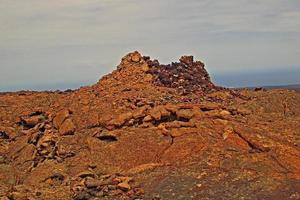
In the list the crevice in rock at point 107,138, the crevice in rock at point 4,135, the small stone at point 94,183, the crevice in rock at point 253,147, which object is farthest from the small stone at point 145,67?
the small stone at point 94,183

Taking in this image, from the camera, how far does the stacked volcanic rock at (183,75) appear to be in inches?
781

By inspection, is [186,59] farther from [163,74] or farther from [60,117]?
[60,117]

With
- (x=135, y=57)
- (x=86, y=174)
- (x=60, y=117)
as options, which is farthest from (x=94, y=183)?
(x=135, y=57)

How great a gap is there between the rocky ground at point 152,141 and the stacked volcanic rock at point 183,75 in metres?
0.05

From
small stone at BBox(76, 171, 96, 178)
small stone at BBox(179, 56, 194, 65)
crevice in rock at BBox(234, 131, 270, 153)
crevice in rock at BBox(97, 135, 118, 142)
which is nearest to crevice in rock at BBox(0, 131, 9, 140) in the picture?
crevice in rock at BBox(97, 135, 118, 142)

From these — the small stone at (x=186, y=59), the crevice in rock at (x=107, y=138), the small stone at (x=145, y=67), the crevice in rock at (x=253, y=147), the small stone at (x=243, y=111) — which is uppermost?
the small stone at (x=186, y=59)

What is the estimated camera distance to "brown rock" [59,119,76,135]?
1780 cm

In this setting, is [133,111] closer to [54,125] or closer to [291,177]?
[54,125]

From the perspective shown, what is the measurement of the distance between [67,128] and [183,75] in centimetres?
535

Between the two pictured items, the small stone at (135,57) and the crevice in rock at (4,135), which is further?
the small stone at (135,57)

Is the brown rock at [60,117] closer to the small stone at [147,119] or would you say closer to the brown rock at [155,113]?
the small stone at [147,119]

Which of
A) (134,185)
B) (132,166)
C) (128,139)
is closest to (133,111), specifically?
(128,139)

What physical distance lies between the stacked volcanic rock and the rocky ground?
Result: 0.05 metres

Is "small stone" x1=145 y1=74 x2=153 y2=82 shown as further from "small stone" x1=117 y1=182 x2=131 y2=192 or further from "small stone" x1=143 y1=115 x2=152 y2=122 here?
"small stone" x1=117 y1=182 x2=131 y2=192
